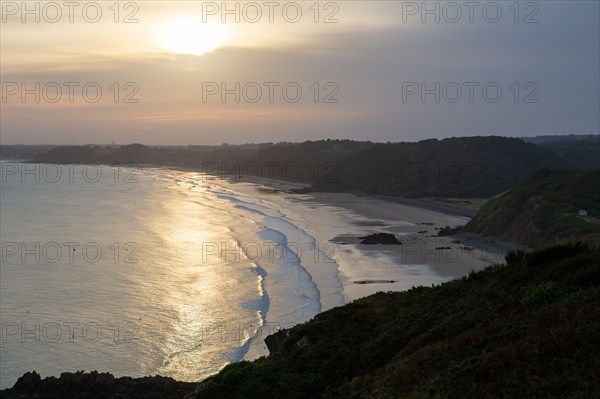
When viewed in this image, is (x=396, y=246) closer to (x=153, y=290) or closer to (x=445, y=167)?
(x=153, y=290)

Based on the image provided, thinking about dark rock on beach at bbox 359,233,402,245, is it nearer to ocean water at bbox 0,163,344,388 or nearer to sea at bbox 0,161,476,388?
sea at bbox 0,161,476,388

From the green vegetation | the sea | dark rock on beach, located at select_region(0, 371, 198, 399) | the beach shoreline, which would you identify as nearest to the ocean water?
the sea

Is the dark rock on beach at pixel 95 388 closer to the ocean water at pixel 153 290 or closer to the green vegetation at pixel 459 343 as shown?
the ocean water at pixel 153 290

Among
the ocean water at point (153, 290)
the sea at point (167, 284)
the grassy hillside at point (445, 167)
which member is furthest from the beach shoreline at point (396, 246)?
the grassy hillside at point (445, 167)

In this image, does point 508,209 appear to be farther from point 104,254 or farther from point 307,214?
point 104,254

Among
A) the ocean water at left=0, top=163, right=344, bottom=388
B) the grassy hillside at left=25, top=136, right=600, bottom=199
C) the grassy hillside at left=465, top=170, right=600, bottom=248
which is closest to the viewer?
the ocean water at left=0, top=163, right=344, bottom=388
